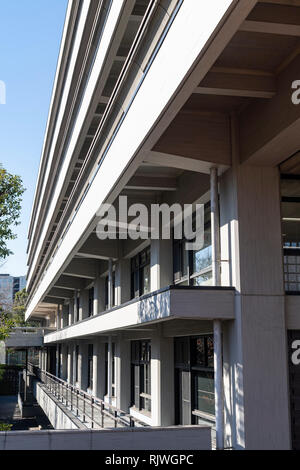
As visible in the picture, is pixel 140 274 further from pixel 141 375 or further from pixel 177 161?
pixel 177 161

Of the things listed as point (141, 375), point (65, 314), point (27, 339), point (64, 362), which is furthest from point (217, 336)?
point (27, 339)

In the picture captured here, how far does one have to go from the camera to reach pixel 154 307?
1159cm

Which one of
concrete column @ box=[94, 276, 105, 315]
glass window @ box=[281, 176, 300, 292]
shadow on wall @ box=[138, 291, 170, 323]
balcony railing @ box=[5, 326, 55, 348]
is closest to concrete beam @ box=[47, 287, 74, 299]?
balcony railing @ box=[5, 326, 55, 348]

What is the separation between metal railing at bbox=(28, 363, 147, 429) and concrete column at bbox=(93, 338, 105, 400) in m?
1.58

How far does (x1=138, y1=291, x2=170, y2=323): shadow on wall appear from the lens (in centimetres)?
1066

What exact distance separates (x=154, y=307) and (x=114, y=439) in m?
2.78

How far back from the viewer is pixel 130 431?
10094 millimetres

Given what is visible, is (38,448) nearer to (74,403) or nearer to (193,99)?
(193,99)

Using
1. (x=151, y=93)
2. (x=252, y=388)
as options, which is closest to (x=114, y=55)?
(x=151, y=93)

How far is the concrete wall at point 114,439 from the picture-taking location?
9.62 m

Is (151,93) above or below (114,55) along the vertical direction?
below

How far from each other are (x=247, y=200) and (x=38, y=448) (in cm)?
595

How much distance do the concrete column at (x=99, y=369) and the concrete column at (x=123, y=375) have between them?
549 centimetres

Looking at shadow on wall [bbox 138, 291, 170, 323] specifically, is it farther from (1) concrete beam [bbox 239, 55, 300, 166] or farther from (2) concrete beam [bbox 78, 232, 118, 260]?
(2) concrete beam [bbox 78, 232, 118, 260]
